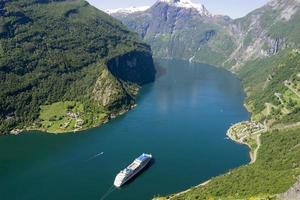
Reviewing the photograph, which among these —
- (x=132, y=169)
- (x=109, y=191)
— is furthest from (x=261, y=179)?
(x=109, y=191)

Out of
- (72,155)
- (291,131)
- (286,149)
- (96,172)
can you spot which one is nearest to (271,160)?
(286,149)

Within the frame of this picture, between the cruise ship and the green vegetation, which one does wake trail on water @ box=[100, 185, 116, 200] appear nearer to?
the cruise ship

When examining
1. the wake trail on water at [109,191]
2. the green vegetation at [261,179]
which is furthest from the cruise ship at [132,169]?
the green vegetation at [261,179]

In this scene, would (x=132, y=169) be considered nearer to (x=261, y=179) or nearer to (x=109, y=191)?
(x=109, y=191)

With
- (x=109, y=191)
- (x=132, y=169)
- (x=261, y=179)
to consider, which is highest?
(x=261, y=179)

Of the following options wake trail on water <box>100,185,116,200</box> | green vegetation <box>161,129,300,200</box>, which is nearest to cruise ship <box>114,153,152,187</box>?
wake trail on water <box>100,185,116,200</box>

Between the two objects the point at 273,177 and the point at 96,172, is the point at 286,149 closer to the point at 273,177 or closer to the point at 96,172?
the point at 273,177

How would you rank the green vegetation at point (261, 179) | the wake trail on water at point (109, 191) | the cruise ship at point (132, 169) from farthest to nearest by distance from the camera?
1. the cruise ship at point (132, 169)
2. the wake trail on water at point (109, 191)
3. the green vegetation at point (261, 179)

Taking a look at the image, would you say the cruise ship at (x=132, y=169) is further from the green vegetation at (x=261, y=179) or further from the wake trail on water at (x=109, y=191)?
the green vegetation at (x=261, y=179)
